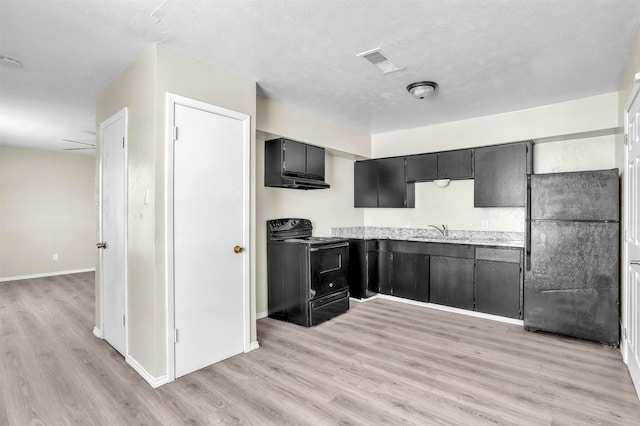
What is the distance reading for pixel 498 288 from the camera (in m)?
4.01

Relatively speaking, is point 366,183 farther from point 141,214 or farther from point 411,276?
point 141,214

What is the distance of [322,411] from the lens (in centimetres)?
223

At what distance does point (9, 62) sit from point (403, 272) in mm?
4713

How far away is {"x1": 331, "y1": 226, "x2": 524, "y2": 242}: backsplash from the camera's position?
450 cm

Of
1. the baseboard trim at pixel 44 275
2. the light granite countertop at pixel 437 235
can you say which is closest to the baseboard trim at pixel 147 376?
the light granite countertop at pixel 437 235

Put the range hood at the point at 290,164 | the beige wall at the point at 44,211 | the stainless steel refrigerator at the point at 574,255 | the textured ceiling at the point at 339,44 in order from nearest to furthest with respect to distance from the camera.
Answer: the textured ceiling at the point at 339,44 < the stainless steel refrigerator at the point at 574,255 < the range hood at the point at 290,164 < the beige wall at the point at 44,211

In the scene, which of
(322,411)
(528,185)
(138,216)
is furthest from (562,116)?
(138,216)

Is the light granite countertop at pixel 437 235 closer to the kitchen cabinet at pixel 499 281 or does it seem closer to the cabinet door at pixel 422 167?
the kitchen cabinet at pixel 499 281

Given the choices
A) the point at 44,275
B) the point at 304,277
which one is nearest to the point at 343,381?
the point at 304,277

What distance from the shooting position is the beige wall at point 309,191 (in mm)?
4125

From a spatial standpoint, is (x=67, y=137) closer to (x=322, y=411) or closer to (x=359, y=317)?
(x=359, y=317)

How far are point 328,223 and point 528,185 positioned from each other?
2662mm

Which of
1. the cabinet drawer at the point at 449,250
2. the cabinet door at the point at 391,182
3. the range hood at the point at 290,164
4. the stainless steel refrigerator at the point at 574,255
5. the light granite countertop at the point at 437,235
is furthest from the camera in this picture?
the cabinet door at the point at 391,182

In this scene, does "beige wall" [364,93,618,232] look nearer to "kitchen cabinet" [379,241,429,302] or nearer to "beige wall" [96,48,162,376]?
"kitchen cabinet" [379,241,429,302]
